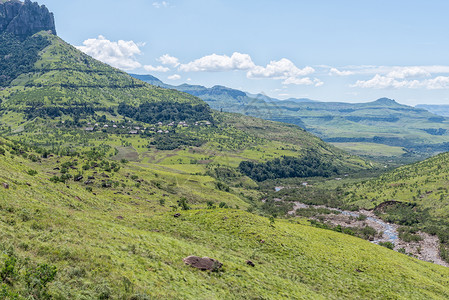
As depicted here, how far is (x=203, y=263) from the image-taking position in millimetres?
39344

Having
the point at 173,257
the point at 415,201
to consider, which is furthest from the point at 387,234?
the point at 173,257

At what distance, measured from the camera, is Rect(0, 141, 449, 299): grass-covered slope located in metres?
26.0

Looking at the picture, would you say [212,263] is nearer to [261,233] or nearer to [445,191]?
[261,233]

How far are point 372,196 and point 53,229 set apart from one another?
632 feet

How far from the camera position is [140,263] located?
1328 inches

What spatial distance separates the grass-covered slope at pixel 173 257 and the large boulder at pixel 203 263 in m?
1.00

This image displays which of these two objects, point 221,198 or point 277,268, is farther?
point 221,198

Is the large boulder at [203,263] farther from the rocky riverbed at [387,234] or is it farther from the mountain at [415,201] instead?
the mountain at [415,201]

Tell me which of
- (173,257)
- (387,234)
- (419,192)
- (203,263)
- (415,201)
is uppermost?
(173,257)

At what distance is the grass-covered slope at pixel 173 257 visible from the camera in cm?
2603

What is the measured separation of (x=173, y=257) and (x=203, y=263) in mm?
4446

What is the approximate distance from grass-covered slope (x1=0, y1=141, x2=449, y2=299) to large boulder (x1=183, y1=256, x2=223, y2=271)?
39.3 inches

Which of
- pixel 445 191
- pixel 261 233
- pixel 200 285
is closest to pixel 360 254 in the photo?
pixel 261 233

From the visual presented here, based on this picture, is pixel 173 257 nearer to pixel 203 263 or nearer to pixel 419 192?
pixel 203 263
